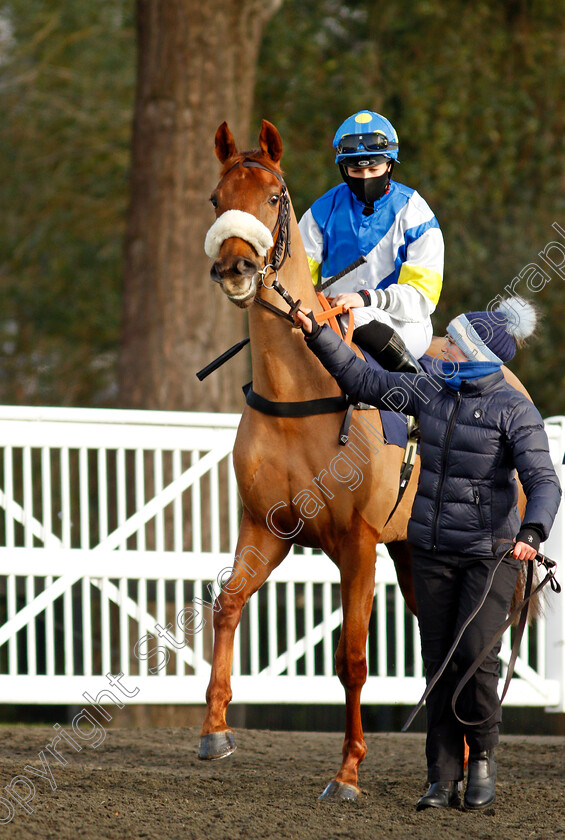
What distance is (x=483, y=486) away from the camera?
3.77 meters

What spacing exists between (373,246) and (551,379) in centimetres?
861

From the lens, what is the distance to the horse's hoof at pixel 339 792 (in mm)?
4027

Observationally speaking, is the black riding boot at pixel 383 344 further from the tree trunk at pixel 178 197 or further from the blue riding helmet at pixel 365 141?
the tree trunk at pixel 178 197

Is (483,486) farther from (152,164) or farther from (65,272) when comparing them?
(65,272)

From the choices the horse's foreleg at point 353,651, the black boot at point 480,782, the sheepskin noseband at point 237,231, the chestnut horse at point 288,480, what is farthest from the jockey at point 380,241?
the black boot at point 480,782

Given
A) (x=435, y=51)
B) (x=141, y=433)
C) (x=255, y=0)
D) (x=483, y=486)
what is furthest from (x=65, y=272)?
(x=483, y=486)

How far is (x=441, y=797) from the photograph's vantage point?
3906 millimetres

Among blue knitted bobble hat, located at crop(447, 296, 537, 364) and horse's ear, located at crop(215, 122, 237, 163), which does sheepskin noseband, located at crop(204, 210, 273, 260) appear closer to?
horse's ear, located at crop(215, 122, 237, 163)

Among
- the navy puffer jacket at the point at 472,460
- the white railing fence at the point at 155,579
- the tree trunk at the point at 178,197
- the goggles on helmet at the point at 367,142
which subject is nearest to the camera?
the navy puffer jacket at the point at 472,460

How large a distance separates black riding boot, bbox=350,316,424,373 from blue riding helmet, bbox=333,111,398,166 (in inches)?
28.8

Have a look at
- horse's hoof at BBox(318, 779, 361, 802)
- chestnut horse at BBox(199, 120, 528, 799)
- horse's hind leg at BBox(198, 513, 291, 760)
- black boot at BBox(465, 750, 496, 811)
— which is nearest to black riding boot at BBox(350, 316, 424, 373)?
chestnut horse at BBox(199, 120, 528, 799)

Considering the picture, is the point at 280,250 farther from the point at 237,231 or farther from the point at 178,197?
the point at 178,197

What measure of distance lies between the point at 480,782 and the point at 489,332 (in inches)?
63.5

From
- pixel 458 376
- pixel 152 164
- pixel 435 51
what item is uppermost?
pixel 435 51
